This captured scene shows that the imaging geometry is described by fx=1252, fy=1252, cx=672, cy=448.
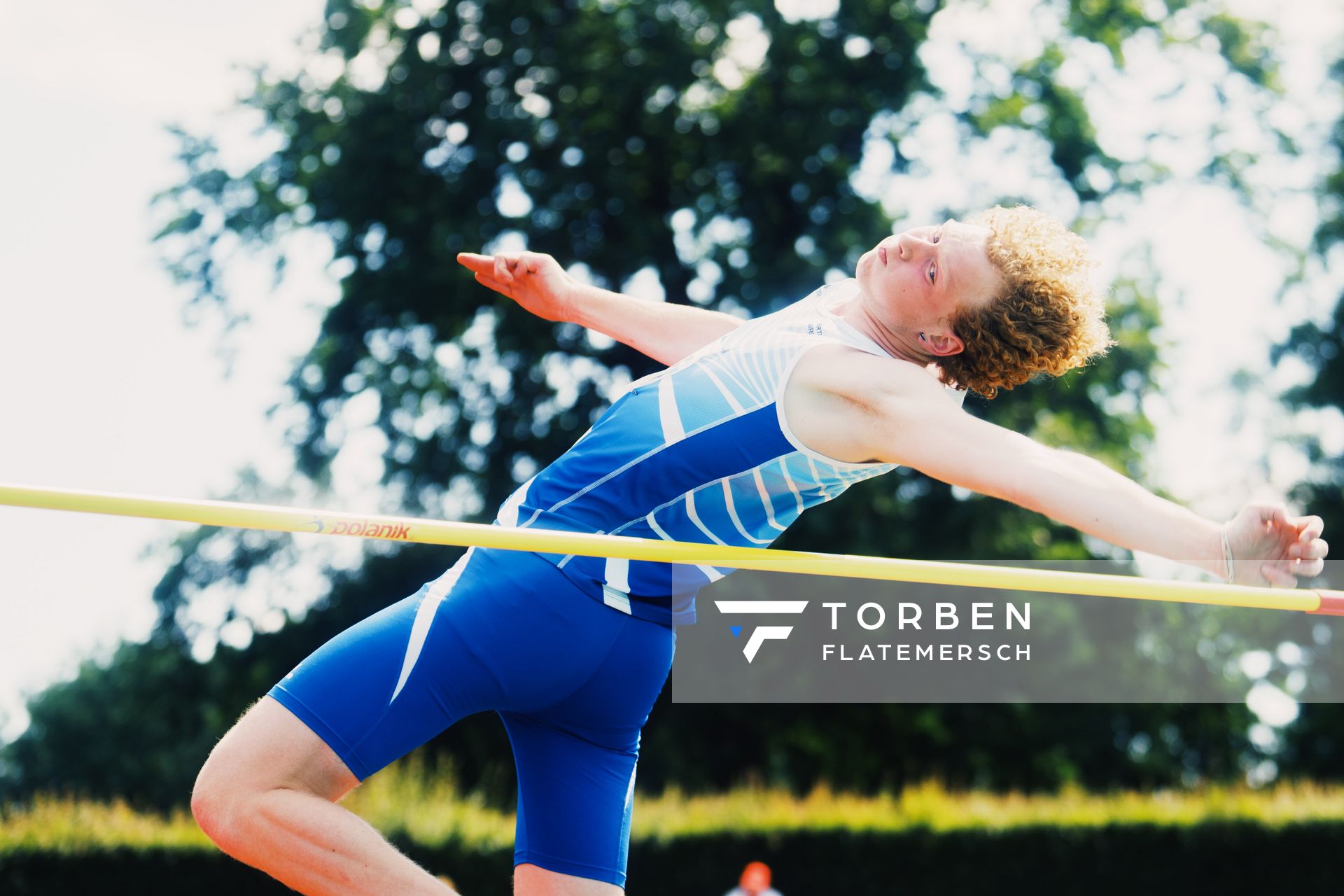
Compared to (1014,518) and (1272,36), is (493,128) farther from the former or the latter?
(1272,36)

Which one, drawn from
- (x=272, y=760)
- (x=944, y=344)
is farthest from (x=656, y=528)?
(x=272, y=760)

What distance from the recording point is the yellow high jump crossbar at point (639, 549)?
7.25 feet

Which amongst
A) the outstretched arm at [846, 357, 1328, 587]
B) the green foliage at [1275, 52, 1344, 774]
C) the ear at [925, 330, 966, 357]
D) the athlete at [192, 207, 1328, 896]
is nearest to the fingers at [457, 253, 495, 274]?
the athlete at [192, 207, 1328, 896]

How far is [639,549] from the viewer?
2.26m

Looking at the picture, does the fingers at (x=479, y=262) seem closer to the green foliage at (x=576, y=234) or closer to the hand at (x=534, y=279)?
the hand at (x=534, y=279)

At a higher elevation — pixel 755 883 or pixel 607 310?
pixel 607 310

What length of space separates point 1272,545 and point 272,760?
1.75 meters

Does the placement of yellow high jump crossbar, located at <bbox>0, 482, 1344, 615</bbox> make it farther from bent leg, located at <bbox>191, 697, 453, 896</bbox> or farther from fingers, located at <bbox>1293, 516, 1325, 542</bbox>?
bent leg, located at <bbox>191, 697, 453, 896</bbox>

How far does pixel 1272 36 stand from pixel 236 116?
11.7 meters

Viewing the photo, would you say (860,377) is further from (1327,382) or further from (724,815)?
(1327,382)

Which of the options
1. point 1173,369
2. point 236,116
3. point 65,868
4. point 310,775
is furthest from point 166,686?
point 310,775

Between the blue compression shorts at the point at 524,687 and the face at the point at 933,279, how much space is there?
801 mm

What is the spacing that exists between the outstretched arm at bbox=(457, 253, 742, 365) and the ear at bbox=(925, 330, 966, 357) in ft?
1.85

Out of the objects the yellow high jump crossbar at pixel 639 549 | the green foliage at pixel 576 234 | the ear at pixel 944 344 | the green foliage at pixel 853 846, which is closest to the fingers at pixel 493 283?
the yellow high jump crossbar at pixel 639 549
